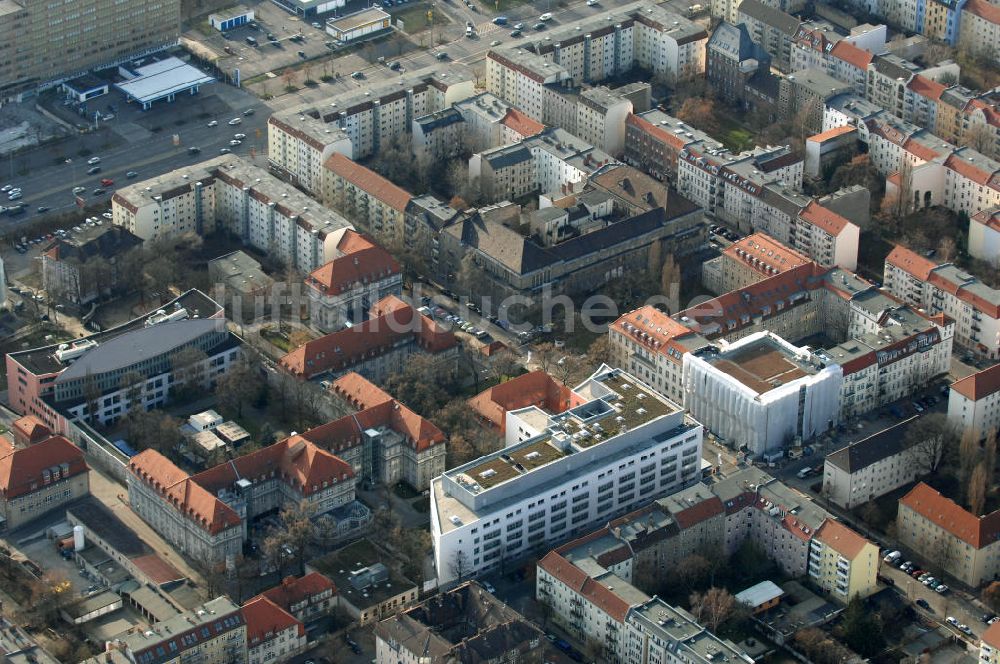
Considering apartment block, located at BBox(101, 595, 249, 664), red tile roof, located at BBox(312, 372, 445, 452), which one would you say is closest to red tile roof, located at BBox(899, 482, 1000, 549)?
red tile roof, located at BBox(312, 372, 445, 452)

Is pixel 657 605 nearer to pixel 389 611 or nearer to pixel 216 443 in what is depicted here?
pixel 389 611

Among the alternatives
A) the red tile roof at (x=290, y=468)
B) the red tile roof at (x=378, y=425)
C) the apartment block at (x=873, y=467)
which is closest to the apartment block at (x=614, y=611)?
the red tile roof at (x=378, y=425)

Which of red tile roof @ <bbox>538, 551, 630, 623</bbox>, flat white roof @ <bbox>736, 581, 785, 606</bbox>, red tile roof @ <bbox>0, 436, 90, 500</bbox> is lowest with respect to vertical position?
flat white roof @ <bbox>736, 581, 785, 606</bbox>

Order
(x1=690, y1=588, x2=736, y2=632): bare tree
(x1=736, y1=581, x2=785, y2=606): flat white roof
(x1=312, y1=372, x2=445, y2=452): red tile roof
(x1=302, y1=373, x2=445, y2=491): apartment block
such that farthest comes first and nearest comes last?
(x1=302, y1=373, x2=445, y2=491): apartment block → (x1=312, y1=372, x2=445, y2=452): red tile roof → (x1=736, y1=581, x2=785, y2=606): flat white roof → (x1=690, y1=588, x2=736, y2=632): bare tree

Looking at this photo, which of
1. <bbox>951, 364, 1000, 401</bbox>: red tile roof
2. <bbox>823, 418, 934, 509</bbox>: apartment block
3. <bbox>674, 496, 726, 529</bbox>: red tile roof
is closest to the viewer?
<bbox>674, 496, 726, 529</bbox>: red tile roof

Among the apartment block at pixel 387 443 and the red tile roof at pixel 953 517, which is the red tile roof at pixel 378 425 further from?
the red tile roof at pixel 953 517

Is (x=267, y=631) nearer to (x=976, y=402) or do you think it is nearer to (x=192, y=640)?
(x=192, y=640)

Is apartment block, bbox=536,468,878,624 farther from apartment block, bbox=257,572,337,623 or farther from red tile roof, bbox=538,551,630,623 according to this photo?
apartment block, bbox=257,572,337,623
